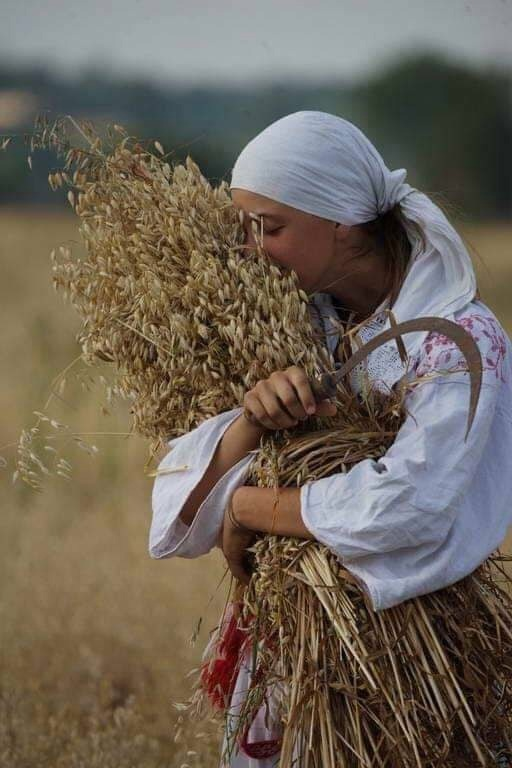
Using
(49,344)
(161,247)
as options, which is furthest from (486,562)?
(49,344)

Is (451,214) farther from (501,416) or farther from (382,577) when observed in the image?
(382,577)

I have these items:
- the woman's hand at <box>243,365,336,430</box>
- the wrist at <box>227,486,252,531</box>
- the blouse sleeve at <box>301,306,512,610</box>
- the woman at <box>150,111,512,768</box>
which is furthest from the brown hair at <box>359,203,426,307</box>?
the wrist at <box>227,486,252,531</box>

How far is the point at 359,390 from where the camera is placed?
2994 millimetres

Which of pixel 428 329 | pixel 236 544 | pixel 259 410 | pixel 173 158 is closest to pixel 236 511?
pixel 236 544

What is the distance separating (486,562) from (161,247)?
0.97m

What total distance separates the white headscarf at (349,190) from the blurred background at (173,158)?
16 centimetres

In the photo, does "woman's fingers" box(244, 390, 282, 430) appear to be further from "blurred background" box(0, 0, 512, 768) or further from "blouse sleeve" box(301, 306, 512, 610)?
"blurred background" box(0, 0, 512, 768)

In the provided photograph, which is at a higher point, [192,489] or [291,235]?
[291,235]

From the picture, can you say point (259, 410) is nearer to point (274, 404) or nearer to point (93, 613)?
point (274, 404)

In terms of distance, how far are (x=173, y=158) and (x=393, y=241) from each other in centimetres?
57

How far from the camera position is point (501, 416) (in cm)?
293

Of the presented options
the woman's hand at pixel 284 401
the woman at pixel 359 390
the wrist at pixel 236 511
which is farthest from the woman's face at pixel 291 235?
the wrist at pixel 236 511

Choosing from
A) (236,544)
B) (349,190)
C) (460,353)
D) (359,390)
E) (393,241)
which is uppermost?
(349,190)

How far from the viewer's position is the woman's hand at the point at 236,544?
9.67 feet
